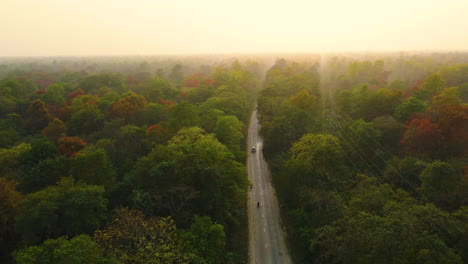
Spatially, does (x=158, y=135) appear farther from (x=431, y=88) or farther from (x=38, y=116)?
(x=431, y=88)

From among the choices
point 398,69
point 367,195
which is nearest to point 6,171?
point 367,195

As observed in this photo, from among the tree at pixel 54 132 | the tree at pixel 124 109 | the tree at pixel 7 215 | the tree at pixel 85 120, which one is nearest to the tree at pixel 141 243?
the tree at pixel 7 215

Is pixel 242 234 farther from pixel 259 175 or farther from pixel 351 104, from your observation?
pixel 351 104

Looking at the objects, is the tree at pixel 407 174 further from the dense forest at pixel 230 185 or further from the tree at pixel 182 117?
the tree at pixel 182 117

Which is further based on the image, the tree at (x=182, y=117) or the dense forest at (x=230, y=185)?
the tree at (x=182, y=117)

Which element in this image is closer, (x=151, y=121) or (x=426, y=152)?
(x=426, y=152)

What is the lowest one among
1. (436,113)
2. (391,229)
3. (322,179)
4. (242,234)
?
(242,234)

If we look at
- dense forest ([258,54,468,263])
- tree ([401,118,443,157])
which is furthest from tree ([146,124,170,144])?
tree ([401,118,443,157])
